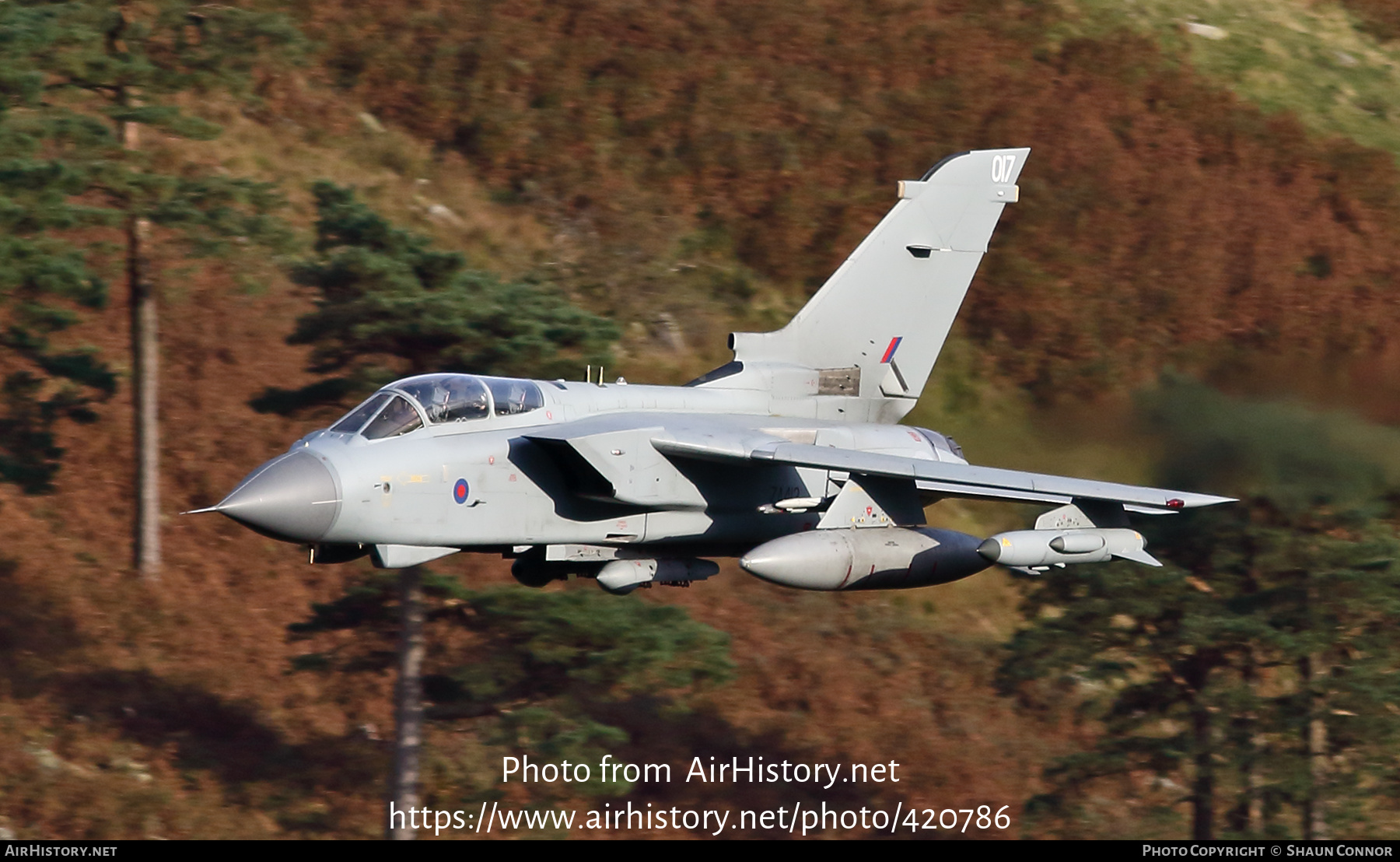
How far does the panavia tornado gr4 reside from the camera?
13852mm

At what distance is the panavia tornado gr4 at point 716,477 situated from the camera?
45.4 feet

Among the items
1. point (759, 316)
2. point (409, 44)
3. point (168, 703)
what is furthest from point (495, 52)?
point (168, 703)

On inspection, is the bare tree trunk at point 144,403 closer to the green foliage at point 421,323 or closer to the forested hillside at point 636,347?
the forested hillside at point 636,347

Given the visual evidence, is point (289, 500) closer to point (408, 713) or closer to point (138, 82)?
point (408, 713)

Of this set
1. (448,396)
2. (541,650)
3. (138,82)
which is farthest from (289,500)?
(138,82)

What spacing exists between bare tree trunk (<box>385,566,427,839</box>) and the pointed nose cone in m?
7.11

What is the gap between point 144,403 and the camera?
26.1 meters

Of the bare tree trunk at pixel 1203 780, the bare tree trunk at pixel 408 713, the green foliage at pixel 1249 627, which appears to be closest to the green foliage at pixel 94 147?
the bare tree trunk at pixel 408 713

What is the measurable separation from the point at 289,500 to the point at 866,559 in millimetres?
6061

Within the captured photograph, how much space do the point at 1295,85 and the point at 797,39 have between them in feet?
44.2

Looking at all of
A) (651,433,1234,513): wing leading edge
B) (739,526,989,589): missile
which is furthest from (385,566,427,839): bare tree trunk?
(739,526,989,589): missile

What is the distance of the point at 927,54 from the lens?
37.0 metres

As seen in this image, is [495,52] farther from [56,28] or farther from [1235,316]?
[1235,316]

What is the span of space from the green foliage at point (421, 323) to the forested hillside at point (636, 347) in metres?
0.08
